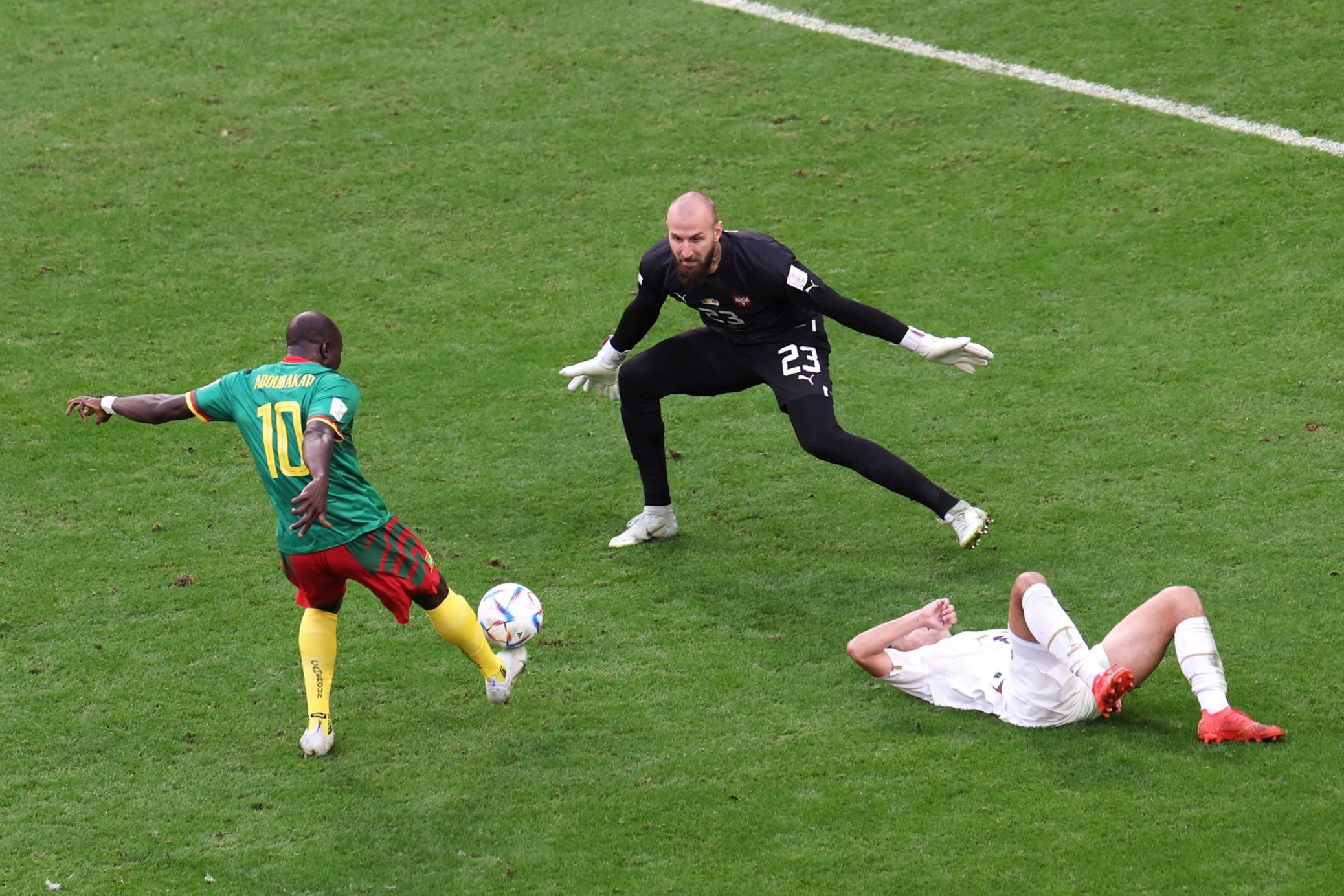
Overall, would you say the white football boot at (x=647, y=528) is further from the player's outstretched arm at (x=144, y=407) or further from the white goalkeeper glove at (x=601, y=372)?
the player's outstretched arm at (x=144, y=407)

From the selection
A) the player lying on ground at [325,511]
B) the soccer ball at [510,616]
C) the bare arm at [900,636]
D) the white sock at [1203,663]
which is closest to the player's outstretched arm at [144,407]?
the player lying on ground at [325,511]

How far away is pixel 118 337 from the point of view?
10.6m

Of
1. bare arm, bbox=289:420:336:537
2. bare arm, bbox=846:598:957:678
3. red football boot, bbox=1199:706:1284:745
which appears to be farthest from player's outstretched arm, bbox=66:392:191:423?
red football boot, bbox=1199:706:1284:745

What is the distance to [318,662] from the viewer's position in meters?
6.60

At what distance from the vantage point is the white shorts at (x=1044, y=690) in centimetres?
624

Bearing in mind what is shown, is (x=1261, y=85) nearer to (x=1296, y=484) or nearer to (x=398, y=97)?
(x=1296, y=484)

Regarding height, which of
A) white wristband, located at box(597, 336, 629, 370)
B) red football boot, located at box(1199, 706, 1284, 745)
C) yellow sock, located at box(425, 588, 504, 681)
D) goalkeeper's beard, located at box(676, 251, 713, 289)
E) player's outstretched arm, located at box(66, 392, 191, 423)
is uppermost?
goalkeeper's beard, located at box(676, 251, 713, 289)

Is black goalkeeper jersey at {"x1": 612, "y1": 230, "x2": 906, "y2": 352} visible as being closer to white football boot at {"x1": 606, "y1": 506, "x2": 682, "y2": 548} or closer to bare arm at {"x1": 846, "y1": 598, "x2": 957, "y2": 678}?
white football boot at {"x1": 606, "y1": 506, "x2": 682, "y2": 548}

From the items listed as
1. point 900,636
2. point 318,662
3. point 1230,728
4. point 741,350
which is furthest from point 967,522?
point 318,662

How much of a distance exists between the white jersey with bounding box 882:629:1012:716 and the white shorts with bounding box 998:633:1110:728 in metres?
0.11

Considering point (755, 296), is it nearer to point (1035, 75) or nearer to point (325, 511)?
point (325, 511)

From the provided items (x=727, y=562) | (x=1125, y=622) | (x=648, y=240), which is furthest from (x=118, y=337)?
(x=1125, y=622)

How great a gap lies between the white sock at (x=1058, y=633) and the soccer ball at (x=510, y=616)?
2129mm

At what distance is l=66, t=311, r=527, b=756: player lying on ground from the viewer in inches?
245
